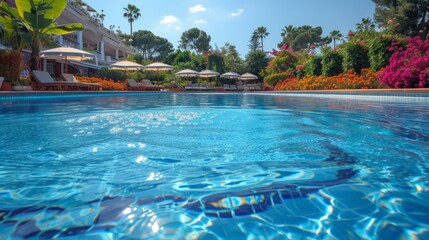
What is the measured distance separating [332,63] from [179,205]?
1742 cm

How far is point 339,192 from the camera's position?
1.98 m

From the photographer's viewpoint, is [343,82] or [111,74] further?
[111,74]

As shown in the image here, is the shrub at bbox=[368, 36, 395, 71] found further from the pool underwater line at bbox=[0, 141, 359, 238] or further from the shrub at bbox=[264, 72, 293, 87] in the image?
the pool underwater line at bbox=[0, 141, 359, 238]

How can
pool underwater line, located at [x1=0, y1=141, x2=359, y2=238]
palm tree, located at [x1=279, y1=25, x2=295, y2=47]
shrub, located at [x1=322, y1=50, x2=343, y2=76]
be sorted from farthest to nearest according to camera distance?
palm tree, located at [x1=279, y1=25, x2=295, y2=47] < shrub, located at [x1=322, y1=50, x2=343, y2=76] < pool underwater line, located at [x1=0, y1=141, x2=359, y2=238]

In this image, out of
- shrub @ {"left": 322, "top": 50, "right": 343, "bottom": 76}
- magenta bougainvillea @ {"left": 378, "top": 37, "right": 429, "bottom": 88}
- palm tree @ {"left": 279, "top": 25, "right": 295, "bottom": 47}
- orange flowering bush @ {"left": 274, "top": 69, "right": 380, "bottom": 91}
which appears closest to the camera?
magenta bougainvillea @ {"left": 378, "top": 37, "right": 429, "bottom": 88}

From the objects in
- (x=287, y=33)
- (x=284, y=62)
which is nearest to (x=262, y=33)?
(x=287, y=33)

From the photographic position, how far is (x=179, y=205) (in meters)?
1.81

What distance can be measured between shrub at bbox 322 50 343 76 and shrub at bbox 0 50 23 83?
1609 cm

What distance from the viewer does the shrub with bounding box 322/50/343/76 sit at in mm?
17062

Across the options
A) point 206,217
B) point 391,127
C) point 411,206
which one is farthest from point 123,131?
point 391,127

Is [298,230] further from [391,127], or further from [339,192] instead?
[391,127]

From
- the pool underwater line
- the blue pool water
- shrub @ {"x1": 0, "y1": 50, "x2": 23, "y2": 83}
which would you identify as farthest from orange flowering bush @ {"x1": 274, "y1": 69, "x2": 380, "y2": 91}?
shrub @ {"x1": 0, "y1": 50, "x2": 23, "y2": 83}

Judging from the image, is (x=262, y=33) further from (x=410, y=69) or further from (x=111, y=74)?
(x=410, y=69)

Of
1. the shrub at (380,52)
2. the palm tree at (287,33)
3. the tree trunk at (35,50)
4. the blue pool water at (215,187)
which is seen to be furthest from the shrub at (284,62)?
the palm tree at (287,33)
